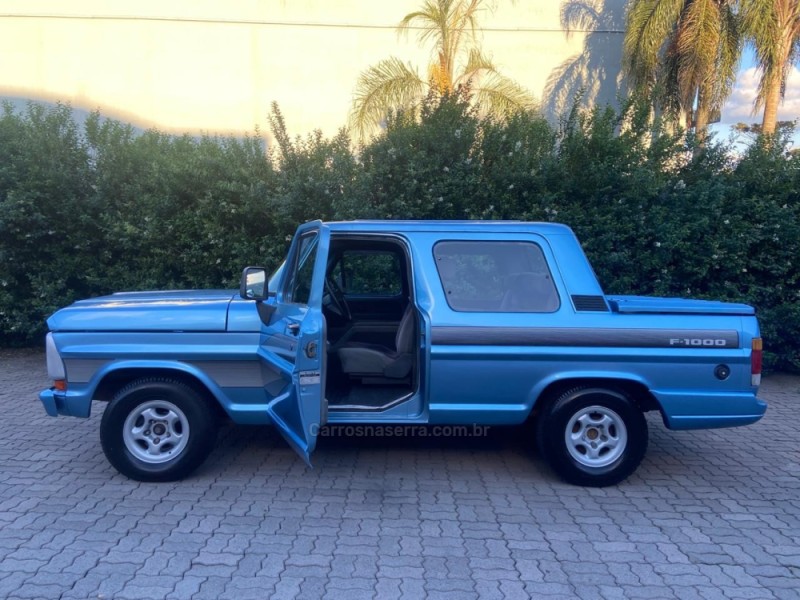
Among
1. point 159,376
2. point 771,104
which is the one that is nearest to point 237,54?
point 771,104

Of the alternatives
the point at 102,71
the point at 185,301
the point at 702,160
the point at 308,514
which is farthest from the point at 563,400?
the point at 102,71

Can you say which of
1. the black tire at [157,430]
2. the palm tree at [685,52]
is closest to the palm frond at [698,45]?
Result: the palm tree at [685,52]

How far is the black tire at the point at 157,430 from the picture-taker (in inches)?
202

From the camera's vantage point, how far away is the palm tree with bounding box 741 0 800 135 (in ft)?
41.9

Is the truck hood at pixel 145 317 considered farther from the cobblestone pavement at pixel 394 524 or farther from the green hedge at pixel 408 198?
the green hedge at pixel 408 198

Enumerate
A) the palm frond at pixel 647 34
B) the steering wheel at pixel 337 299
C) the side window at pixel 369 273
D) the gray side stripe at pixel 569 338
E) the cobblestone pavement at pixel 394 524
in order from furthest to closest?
the palm frond at pixel 647 34, the side window at pixel 369 273, the steering wheel at pixel 337 299, the gray side stripe at pixel 569 338, the cobblestone pavement at pixel 394 524

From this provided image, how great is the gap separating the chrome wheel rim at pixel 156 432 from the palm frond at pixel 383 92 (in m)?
9.84

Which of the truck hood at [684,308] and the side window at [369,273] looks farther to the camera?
the side window at [369,273]

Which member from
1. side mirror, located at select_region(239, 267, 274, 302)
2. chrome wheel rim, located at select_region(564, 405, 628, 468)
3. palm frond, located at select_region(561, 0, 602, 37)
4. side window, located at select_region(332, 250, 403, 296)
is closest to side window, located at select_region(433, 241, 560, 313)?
chrome wheel rim, located at select_region(564, 405, 628, 468)

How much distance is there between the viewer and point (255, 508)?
4867 millimetres

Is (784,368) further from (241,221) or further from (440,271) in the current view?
(241,221)

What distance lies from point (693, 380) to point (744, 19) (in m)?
10.6

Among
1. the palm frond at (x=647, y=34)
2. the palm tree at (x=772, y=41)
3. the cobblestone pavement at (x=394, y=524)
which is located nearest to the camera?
the cobblestone pavement at (x=394, y=524)

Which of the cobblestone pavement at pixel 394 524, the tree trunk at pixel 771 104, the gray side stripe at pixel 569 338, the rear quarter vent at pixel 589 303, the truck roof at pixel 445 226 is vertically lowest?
the cobblestone pavement at pixel 394 524
